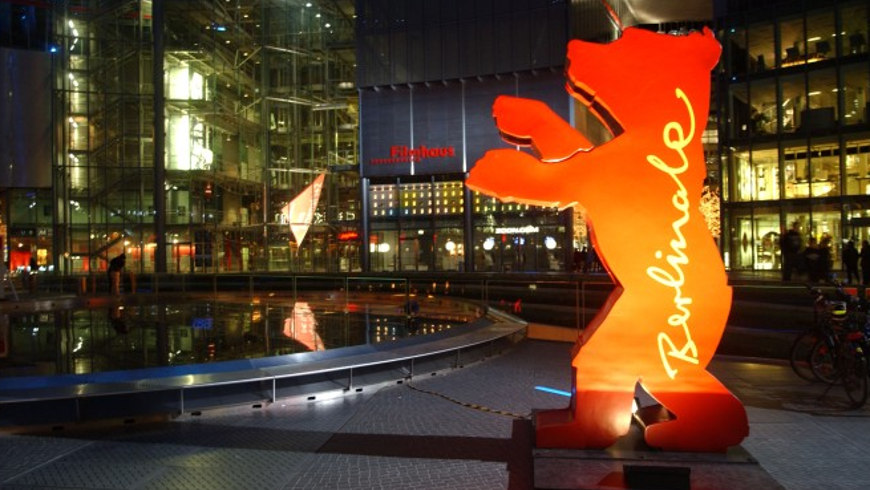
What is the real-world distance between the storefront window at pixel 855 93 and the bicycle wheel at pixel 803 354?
24267mm

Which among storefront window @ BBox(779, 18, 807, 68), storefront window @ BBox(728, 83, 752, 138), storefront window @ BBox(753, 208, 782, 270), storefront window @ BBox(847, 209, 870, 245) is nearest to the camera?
storefront window @ BBox(847, 209, 870, 245)

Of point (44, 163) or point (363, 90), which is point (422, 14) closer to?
point (363, 90)

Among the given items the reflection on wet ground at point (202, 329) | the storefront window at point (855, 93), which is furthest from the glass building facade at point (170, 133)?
the storefront window at point (855, 93)

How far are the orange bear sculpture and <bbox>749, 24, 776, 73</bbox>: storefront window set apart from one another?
3173 cm

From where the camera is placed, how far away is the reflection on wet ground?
11102 millimetres

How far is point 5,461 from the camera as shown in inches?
254

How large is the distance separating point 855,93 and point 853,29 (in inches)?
116

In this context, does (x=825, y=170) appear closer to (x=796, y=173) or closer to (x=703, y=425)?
(x=796, y=173)

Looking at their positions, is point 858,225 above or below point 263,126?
below

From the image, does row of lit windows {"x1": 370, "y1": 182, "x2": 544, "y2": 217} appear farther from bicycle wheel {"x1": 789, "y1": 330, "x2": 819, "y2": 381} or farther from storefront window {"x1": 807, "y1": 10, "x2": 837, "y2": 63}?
bicycle wheel {"x1": 789, "y1": 330, "x2": 819, "y2": 381}

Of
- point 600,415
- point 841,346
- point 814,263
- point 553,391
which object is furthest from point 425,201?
point 600,415

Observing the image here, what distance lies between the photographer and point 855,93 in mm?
30375

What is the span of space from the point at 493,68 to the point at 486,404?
3253 cm

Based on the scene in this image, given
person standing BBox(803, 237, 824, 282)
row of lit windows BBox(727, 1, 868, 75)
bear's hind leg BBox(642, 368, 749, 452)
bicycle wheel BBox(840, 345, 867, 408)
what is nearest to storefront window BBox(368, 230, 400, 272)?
row of lit windows BBox(727, 1, 868, 75)
